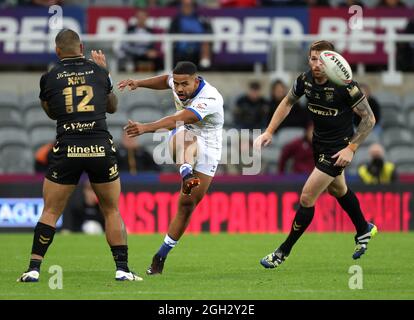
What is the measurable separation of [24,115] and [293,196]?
587cm

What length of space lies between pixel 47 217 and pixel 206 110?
198cm

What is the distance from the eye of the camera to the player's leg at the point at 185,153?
1221cm

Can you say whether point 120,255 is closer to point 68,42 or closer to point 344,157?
point 68,42

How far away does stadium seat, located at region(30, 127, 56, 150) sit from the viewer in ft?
72.9

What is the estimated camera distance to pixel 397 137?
2280 centimetres

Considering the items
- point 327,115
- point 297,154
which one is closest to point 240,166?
point 297,154

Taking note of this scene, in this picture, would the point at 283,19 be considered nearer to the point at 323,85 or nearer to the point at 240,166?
the point at 240,166

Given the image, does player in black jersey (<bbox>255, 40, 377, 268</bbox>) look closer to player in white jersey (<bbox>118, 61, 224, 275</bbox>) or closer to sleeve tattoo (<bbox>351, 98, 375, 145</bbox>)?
sleeve tattoo (<bbox>351, 98, 375, 145</bbox>)

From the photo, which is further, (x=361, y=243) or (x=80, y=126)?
(x=361, y=243)

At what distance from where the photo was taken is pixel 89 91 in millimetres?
11688

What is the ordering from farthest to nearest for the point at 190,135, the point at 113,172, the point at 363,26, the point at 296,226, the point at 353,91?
1. the point at 363,26
2. the point at 296,226
3. the point at 353,91
4. the point at 190,135
5. the point at 113,172

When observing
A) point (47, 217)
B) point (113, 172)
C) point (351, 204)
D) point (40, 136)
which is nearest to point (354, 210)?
point (351, 204)

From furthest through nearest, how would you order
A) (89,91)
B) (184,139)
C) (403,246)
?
(403,246) < (184,139) < (89,91)

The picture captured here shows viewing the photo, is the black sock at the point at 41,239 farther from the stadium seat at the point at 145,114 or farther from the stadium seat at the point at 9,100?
the stadium seat at the point at 9,100
